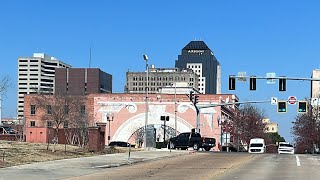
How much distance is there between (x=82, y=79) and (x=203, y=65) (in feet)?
126

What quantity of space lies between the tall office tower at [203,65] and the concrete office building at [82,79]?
92.3 feet

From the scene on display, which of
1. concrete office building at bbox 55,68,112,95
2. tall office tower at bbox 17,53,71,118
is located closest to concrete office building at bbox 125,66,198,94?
concrete office building at bbox 55,68,112,95

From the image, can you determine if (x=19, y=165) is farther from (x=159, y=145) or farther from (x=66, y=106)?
(x=66, y=106)

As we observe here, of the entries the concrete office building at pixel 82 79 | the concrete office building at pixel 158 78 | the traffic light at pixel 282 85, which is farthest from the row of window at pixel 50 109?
the traffic light at pixel 282 85

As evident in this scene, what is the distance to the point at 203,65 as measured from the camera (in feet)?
550

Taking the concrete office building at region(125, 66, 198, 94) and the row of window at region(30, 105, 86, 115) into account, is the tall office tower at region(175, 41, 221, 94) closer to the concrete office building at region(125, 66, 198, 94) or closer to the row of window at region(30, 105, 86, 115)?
the concrete office building at region(125, 66, 198, 94)

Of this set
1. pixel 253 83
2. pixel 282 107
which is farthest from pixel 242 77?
pixel 282 107

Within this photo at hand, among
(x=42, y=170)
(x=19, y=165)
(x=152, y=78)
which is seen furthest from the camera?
(x=152, y=78)

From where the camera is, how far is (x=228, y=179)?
20078mm

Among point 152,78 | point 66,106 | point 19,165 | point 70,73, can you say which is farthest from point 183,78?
point 19,165

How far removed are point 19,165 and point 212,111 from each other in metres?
85.6

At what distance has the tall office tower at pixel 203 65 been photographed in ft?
543

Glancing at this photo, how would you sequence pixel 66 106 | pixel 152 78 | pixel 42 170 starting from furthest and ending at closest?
pixel 152 78, pixel 66 106, pixel 42 170

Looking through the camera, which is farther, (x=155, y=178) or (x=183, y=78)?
(x=183, y=78)
